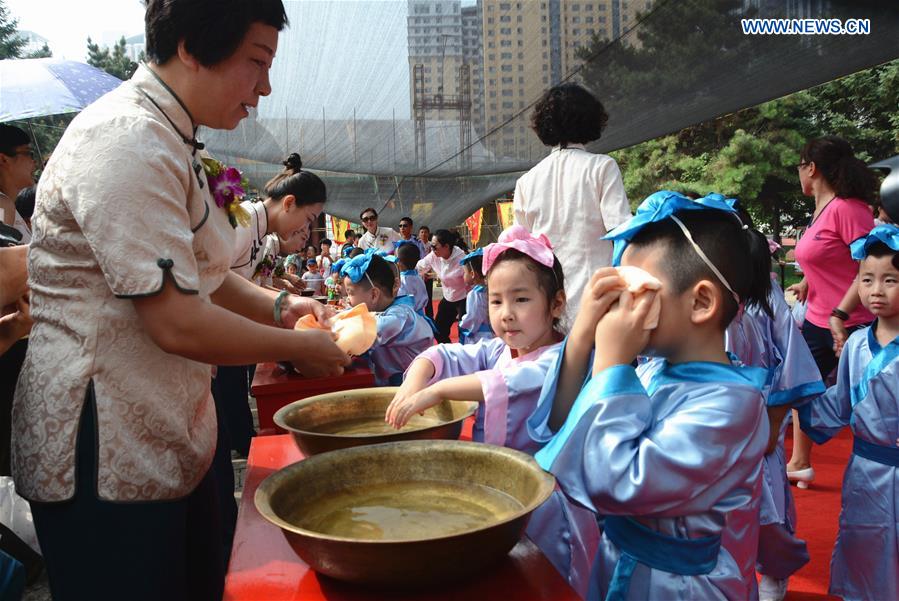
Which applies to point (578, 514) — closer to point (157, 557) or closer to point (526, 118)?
point (157, 557)

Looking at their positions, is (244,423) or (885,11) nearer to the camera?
(885,11)

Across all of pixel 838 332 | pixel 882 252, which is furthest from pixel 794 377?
pixel 838 332

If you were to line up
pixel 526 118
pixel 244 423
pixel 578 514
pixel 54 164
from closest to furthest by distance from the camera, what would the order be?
pixel 54 164
pixel 578 514
pixel 244 423
pixel 526 118

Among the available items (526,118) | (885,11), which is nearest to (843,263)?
(885,11)

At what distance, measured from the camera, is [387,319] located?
3863 millimetres

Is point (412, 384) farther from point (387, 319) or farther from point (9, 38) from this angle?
point (9, 38)

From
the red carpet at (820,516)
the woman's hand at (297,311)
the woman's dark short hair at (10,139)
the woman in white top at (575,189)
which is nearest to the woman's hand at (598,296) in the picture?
the woman's hand at (297,311)

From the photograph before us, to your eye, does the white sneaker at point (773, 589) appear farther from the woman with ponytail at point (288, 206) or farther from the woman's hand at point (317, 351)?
the woman with ponytail at point (288, 206)

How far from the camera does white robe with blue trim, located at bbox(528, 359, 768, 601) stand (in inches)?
44.8

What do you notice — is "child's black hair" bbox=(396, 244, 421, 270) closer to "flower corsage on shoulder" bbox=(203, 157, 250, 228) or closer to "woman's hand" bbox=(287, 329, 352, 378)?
"flower corsage on shoulder" bbox=(203, 157, 250, 228)

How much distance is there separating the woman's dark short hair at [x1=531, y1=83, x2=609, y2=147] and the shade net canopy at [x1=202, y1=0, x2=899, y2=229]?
54.9 inches

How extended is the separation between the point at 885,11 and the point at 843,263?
4.23ft

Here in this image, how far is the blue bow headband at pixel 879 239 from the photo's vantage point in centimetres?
253

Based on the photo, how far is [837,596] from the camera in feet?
8.52
